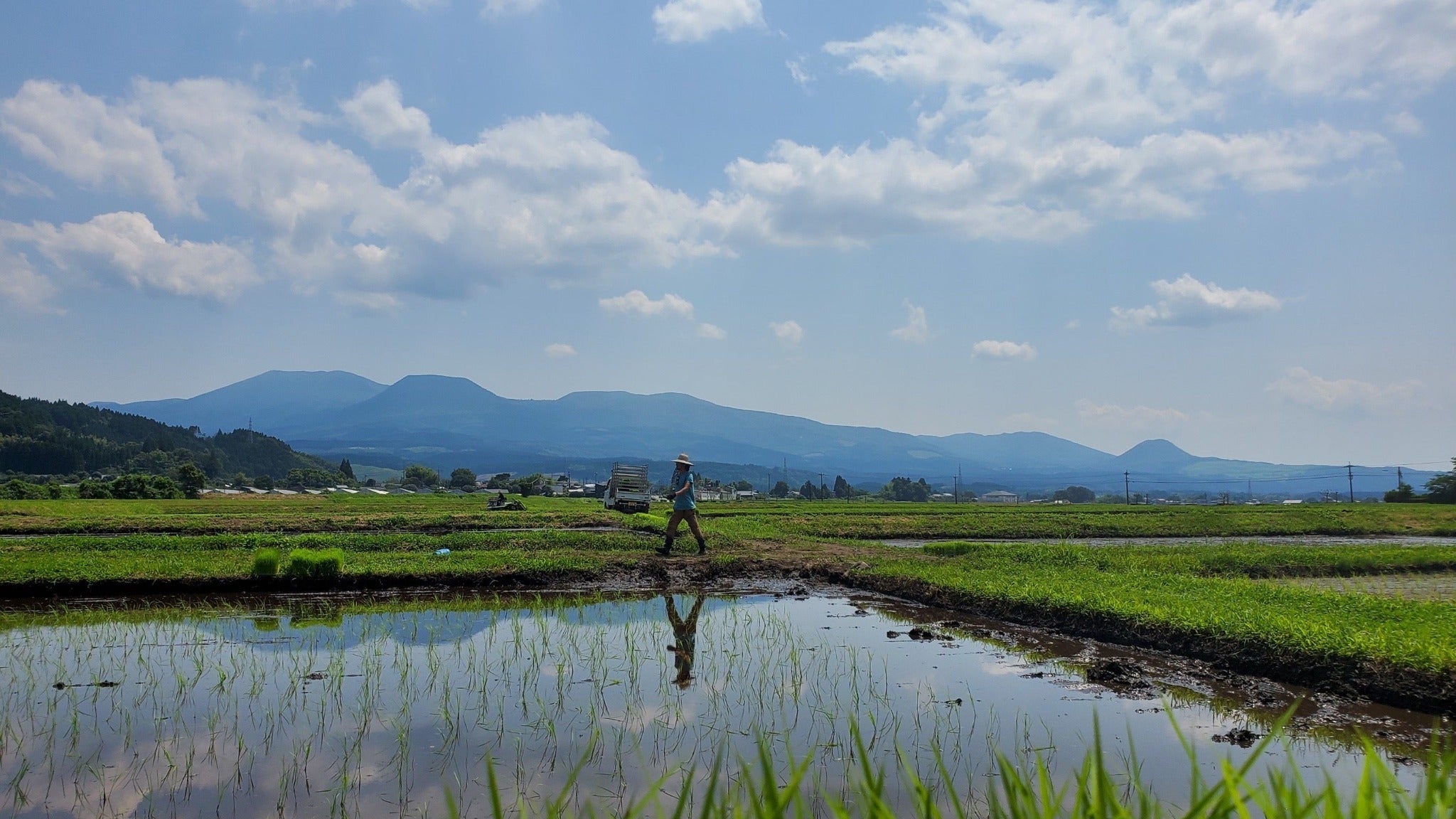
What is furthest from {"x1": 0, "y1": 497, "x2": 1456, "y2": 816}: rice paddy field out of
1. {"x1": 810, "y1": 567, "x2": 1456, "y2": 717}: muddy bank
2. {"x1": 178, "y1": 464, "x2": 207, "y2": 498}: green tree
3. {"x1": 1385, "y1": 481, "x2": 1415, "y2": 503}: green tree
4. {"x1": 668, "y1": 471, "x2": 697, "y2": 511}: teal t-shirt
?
{"x1": 1385, "y1": 481, "x2": 1415, "y2": 503}: green tree

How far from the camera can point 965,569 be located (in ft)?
48.6

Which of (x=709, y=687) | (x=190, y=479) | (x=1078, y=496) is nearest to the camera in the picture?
(x=709, y=687)

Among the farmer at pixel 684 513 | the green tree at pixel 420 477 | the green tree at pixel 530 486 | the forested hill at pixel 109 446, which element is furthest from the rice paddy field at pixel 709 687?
the green tree at pixel 420 477

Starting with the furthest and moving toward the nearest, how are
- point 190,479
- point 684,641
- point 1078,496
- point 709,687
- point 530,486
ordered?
1. point 1078,496
2. point 530,486
3. point 190,479
4. point 684,641
5. point 709,687

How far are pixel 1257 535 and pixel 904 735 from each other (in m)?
29.0

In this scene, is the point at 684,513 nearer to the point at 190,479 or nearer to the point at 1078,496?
the point at 190,479

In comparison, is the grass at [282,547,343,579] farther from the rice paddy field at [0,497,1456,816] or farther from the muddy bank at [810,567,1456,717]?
the muddy bank at [810,567,1456,717]

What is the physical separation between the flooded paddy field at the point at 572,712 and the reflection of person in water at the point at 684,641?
0.17 ft

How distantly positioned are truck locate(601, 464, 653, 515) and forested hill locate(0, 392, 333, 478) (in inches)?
3388

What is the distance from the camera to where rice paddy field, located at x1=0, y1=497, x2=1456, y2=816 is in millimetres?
5043

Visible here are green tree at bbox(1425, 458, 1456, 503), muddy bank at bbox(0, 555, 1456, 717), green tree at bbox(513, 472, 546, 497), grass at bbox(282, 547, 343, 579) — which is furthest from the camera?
green tree at bbox(513, 472, 546, 497)

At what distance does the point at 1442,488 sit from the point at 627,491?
48110mm

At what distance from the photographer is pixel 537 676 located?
A: 8.11 meters

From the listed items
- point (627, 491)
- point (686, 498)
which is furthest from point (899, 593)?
point (627, 491)
